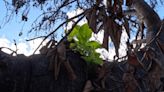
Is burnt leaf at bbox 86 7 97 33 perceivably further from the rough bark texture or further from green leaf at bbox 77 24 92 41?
green leaf at bbox 77 24 92 41

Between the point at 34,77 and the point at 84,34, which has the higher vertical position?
the point at 84,34

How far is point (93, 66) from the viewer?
4.02 feet

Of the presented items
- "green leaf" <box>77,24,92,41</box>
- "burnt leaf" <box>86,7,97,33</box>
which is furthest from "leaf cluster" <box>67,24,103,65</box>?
"burnt leaf" <box>86,7,97,33</box>

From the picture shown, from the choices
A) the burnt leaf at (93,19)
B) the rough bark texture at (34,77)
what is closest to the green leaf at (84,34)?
the rough bark texture at (34,77)

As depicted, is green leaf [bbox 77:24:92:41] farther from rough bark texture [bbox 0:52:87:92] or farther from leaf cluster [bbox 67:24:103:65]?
rough bark texture [bbox 0:52:87:92]

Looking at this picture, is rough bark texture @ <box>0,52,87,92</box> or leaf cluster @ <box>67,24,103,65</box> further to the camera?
leaf cluster @ <box>67,24,103,65</box>

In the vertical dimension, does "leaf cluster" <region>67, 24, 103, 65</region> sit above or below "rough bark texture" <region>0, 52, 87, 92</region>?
above

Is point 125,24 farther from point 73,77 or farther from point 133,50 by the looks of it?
point 73,77

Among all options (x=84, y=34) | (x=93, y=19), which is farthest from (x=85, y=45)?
(x=93, y=19)

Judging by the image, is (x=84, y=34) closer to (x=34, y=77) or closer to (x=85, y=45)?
(x=85, y=45)

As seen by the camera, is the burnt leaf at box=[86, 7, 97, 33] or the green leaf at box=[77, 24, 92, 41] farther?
the green leaf at box=[77, 24, 92, 41]

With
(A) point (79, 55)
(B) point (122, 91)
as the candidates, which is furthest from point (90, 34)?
(B) point (122, 91)

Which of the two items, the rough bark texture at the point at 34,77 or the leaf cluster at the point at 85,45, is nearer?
the rough bark texture at the point at 34,77

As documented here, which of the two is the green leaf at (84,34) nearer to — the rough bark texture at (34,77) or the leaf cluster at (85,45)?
the leaf cluster at (85,45)
